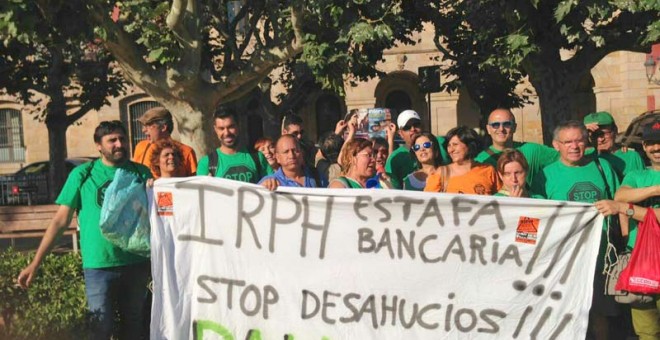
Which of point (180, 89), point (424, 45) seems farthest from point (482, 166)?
point (424, 45)

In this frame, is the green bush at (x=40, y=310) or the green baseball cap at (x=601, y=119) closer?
the green bush at (x=40, y=310)

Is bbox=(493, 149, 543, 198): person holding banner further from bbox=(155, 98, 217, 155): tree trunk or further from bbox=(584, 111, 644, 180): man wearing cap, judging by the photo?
bbox=(155, 98, 217, 155): tree trunk

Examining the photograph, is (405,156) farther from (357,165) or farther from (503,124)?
(357,165)

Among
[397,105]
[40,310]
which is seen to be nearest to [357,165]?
[40,310]

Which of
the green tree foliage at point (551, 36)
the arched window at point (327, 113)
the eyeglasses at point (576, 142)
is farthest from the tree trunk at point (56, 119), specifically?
the eyeglasses at point (576, 142)

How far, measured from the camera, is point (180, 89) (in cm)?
1014

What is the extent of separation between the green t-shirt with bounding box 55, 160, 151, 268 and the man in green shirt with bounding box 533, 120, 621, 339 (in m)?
2.65

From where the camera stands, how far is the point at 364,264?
5.29 meters

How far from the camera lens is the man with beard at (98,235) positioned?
5266mm

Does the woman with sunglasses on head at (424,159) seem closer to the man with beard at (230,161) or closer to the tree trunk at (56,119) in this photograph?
the man with beard at (230,161)

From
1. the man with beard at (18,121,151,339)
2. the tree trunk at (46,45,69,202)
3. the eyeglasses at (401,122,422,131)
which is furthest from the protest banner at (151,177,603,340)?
the tree trunk at (46,45,69,202)

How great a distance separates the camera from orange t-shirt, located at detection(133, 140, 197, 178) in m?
5.96

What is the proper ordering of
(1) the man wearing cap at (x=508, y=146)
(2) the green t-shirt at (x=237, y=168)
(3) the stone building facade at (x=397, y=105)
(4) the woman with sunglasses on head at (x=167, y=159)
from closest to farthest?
(4) the woman with sunglasses on head at (x=167, y=159), (1) the man wearing cap at (x=508, y=146), (2) the green t-shirt at (x=237, y=168), (3) the stone building facade at (x=397, y=105)

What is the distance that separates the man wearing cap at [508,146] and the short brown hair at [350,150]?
973 millimetres
